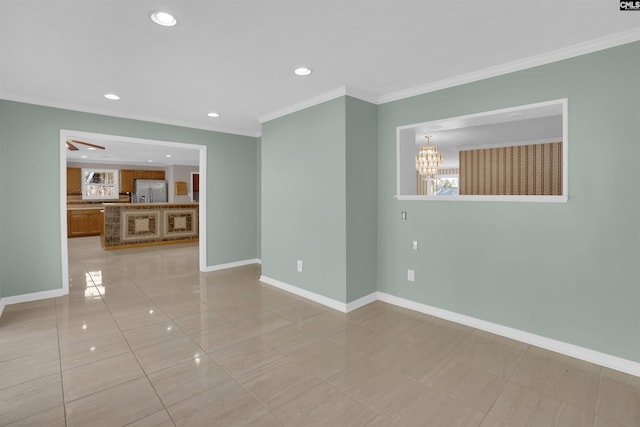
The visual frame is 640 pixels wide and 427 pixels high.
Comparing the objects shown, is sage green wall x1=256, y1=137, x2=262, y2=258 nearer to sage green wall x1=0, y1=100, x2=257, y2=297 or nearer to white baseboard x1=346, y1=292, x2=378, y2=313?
sage green wall x1=0, y1=100, x2=257, y2=297

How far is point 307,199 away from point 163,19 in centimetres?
240

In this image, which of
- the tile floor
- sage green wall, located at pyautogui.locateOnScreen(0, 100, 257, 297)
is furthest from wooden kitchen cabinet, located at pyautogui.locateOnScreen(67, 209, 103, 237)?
the tile floor

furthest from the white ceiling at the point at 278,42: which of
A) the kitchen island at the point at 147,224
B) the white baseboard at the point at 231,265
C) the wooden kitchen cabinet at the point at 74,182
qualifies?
the wooden kitchen cabinet at the point at 74,182

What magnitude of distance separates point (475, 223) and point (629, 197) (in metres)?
1.11

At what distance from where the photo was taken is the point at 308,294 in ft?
13.4

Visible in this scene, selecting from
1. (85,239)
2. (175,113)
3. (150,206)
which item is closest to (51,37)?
(175,113)

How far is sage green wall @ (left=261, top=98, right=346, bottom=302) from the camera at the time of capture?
12.0 ft

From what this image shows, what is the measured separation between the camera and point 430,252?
3488 mm

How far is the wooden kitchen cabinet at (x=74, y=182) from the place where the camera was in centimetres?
988

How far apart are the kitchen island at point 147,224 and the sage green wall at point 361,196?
19.4ft

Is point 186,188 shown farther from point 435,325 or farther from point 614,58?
point 614,58

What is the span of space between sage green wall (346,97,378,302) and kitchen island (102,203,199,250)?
590 centimetres

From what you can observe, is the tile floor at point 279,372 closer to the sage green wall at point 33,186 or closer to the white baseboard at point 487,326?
the white baseboard at point 487,326

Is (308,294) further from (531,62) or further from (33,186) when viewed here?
(33,186)
